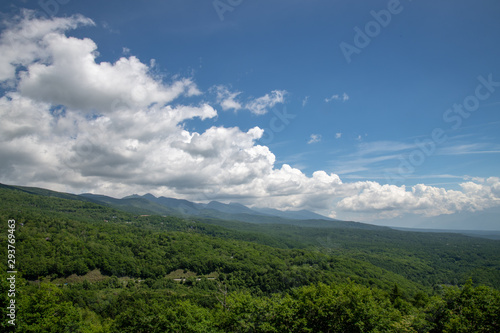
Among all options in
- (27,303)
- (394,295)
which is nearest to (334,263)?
(394,295)

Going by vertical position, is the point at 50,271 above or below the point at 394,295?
below

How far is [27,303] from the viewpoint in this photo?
24.1 metres

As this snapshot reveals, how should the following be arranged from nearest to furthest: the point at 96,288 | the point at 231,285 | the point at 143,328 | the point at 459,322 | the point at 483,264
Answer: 1. the point at 459,322
2. the point at 143,328
3. the point at 96,288
4. the point at 231,285
5. the point at 483,264

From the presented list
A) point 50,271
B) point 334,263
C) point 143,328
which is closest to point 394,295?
point 143,328

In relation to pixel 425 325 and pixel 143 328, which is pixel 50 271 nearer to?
pixel 143 328

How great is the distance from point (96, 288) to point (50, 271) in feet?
61.3

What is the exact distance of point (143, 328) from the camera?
22.8 meters

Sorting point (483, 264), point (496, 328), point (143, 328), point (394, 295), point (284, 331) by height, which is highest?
point (496, 328)

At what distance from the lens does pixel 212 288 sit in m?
97.1

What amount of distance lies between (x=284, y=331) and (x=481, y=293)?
17667mm

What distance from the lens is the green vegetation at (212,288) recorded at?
20.9 m

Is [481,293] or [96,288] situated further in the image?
[96,288]

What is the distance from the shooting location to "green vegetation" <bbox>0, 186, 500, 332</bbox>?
20.9m

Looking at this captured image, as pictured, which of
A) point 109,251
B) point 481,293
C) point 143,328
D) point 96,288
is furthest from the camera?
point 109,251
